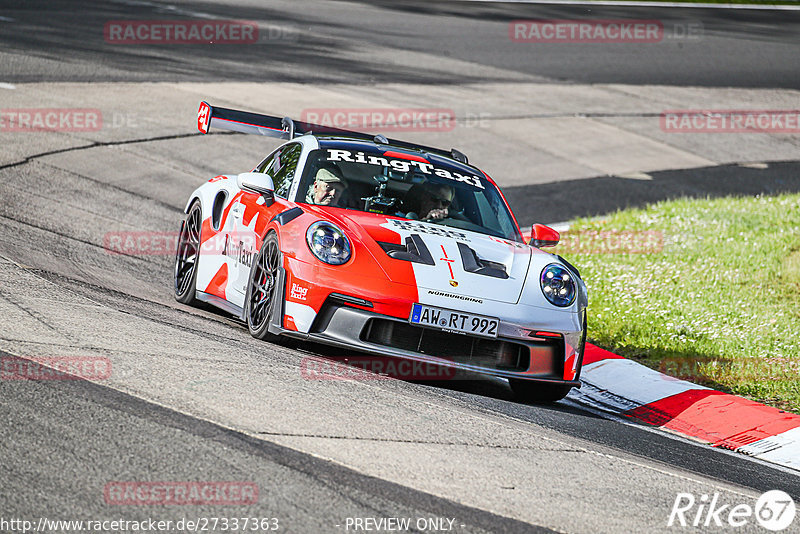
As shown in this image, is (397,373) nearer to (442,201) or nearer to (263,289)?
(263,289)

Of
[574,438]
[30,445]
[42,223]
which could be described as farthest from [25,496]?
[42,223]

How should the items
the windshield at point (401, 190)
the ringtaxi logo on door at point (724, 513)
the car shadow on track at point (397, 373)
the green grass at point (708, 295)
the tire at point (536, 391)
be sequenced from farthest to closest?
1. the green grass at point (708, 295)
2. the windshield at point (401, 190)
3. the tire at point (536, 391)
4. the car shadow on track at point (397, 373)
5. the ringtaxi logo on door at point (724, 513)

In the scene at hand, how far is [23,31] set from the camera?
1864cm

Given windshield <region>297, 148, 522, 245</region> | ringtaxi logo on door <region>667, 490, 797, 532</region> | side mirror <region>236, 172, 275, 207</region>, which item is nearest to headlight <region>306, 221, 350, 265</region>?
windshield <region>297, 148, 522, 245</region>

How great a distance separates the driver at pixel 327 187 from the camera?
743 centimetres

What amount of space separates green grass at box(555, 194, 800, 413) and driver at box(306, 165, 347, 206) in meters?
2.76

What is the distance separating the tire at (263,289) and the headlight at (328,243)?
239 mm

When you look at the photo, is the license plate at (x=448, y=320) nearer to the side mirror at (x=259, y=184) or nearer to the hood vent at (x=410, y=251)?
the hood vent at (x=410, y=251)

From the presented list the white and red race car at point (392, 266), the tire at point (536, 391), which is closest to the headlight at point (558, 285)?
the white and red race car at point (392, 266)

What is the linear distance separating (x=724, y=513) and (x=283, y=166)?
4.51 m

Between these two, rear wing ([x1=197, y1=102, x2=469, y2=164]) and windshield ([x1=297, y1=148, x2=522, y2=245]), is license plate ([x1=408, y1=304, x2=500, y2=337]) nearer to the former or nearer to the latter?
windshield ([x1=297, y1=148, x2=522, y2=245])

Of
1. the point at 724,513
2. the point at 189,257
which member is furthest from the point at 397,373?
the point at 189,257

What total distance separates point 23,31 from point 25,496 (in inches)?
648

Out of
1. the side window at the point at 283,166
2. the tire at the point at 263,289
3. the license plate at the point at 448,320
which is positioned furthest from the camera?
the side window at the point at 283,166
